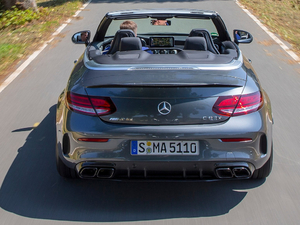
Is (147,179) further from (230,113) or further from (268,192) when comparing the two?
(268,192)

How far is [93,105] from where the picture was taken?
3379mm

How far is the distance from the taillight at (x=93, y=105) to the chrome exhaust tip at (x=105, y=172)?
0.44m

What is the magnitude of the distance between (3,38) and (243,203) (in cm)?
876

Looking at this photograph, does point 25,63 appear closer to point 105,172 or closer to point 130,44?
point 130,44

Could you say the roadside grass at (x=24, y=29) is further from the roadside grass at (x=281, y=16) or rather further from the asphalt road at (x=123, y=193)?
the roadside grass at (x=281, y=16)

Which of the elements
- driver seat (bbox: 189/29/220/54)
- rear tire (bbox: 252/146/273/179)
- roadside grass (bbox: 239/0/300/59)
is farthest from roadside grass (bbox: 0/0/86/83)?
roadside grass (bbox: 239/0/300/59)

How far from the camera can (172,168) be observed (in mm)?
3398

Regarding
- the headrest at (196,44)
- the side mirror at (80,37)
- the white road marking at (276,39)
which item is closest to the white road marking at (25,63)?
the side mirror at (80,37)

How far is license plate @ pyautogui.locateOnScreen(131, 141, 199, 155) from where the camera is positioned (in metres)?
3.34

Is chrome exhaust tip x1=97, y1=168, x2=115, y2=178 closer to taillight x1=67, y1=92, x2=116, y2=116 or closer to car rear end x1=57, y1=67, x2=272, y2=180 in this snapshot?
car rear end x1=57, y1=67, x2=272, y2=180

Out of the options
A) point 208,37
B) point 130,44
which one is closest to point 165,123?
point 130,44

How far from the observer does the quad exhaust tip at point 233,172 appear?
3.43m

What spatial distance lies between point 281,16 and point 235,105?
39.7ft

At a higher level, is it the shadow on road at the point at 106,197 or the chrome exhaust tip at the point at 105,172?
the chrome exhaust tip at the point at 105,172
